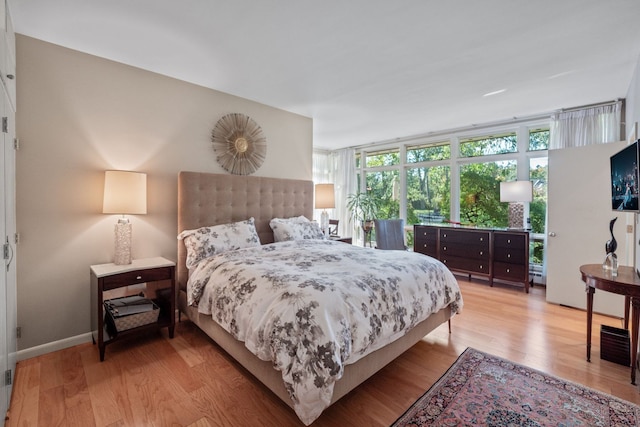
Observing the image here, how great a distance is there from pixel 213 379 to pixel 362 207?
5190 mm

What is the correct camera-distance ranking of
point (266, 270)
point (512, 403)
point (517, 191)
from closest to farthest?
point (512, 403) < point (266, 270) < point (517, 191)

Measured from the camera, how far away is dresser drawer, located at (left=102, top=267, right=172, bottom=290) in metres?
2.45

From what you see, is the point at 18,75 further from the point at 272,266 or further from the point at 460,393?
the point at 460,393

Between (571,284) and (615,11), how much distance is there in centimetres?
295

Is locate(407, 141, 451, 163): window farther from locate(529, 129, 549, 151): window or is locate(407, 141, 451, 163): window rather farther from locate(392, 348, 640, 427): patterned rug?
locate(392, 348, 640, 427): patterned rug

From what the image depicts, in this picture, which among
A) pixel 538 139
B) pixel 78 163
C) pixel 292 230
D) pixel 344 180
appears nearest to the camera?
pixel 78 163

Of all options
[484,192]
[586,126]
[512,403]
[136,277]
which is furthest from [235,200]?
[586,126]

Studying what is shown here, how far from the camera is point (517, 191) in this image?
427 centimetres

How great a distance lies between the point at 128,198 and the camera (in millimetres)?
2646

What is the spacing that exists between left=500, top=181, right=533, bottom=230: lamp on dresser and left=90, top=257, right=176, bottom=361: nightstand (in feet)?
14.9

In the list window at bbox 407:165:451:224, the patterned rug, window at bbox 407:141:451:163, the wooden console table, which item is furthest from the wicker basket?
window at bbox 407:141:451:163

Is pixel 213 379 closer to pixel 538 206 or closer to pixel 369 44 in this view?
pixel 369 44

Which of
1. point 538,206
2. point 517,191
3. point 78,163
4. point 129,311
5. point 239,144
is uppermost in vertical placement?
point 239,144

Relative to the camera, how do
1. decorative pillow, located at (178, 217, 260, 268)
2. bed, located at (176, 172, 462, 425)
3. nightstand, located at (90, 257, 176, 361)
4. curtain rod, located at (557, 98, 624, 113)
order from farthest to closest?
1. curtain rod, located at (557, 98, 624, 113)
2. decorative pillow, located at (178, 217, 260, 268)
3. nightstand, located at (90, 257, 176, 361)
4. bed, located at (176, 172, 462, 425)
